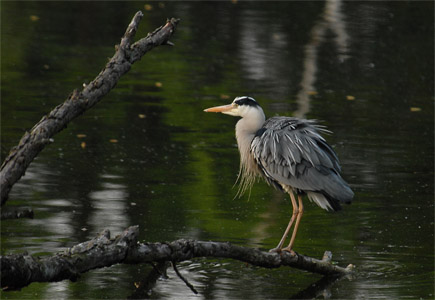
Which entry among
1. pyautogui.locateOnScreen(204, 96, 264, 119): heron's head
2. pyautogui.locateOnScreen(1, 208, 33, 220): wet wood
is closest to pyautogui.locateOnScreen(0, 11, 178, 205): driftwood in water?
pyautogui.locateOnScreen(1, 208, 33, 220): wet wood

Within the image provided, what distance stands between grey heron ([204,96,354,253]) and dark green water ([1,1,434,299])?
27.9 inches

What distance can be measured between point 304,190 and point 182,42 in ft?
37.7

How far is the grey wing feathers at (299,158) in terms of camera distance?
24.7 feet

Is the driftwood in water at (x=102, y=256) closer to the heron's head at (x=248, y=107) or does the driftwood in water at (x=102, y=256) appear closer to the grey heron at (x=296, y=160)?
the grey heron at (x=296, y=160)

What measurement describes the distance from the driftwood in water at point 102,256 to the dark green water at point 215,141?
616mm

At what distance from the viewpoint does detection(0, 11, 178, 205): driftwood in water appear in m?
5.63

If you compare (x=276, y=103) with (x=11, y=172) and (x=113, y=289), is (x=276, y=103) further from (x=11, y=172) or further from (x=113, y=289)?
(x=11, y=172)

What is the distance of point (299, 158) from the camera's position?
7.67 m

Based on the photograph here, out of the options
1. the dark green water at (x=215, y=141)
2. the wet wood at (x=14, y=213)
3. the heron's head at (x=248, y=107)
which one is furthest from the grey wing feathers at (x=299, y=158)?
the wet wood at (x=14, y=213)

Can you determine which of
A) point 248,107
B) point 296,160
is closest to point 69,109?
point 296,160

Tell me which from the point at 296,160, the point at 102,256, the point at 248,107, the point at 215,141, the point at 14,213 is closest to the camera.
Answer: the point at 14,213

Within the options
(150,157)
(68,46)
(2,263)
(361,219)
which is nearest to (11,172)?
(2,263)

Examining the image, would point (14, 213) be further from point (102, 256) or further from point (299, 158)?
point (299, 158)

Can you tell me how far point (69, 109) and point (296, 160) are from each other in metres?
2.36
